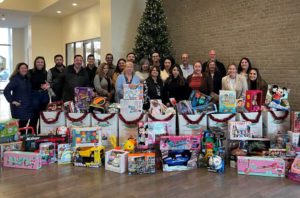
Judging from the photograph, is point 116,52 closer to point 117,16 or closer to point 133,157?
point 117,16

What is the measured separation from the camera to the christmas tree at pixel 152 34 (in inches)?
280

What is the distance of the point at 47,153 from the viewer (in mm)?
4215

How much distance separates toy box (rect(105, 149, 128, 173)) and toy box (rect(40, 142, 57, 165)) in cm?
79

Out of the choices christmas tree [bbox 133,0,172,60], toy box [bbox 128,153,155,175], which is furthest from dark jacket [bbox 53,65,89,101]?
christmas tree [bbox 133,0,172,60]

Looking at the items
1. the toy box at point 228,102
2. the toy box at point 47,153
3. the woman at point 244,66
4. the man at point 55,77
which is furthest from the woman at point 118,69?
the woman at point 244,66

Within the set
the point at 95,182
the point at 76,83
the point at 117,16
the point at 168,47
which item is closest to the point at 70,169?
the point at 95,182

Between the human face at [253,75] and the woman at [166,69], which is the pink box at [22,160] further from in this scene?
the human face at [253,75]

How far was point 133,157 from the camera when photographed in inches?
149

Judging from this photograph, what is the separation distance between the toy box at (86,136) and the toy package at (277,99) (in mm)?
2444

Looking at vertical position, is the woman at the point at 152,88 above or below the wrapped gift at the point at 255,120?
above

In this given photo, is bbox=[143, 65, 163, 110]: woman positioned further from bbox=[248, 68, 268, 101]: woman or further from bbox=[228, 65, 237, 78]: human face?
bbox=[248, 68, 268, 101]: woman

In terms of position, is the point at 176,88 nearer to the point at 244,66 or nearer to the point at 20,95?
the point at 244,66

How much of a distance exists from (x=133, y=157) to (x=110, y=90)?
188 centimetres

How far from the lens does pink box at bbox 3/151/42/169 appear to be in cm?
401
